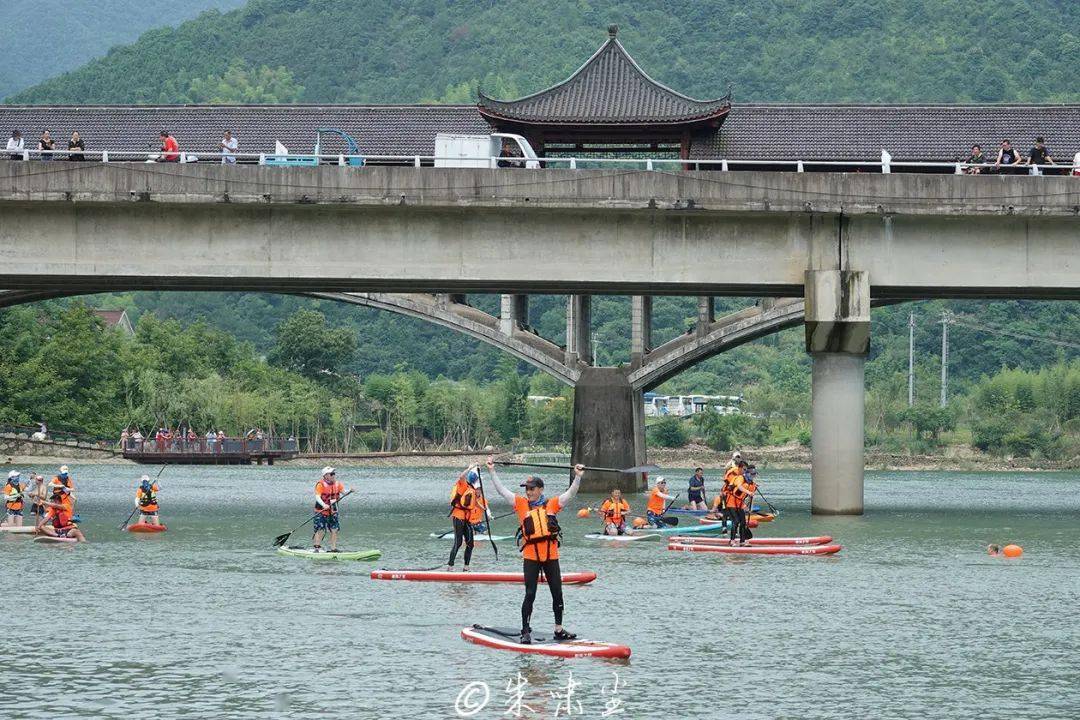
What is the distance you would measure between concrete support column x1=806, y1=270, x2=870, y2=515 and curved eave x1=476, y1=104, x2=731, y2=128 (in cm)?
1147

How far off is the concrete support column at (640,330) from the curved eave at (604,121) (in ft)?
34.6

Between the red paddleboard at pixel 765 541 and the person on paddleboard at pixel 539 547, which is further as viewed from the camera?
the red paddleboard at pixel 765 541

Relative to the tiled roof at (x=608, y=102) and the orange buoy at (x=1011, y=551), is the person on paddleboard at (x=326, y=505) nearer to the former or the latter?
the orange buoy at (x=1011, y=551)

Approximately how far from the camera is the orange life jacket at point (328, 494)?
3141 centimetres

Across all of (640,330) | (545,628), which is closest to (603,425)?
(640,330)

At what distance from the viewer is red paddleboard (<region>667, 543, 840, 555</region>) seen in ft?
110

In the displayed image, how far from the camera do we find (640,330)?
6350 cm

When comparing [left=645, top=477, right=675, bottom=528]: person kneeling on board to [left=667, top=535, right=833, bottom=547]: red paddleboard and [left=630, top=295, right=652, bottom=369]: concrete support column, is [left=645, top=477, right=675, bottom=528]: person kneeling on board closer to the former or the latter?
[left=667, top=535, right=833, bottom=547]: red paddleboard

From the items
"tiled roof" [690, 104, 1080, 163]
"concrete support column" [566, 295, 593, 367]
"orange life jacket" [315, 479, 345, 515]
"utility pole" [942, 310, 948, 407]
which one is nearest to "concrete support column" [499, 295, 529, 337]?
"concrete support column" [566, 295, 593, 367]

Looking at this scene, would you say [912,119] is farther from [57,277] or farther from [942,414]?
[942,414]

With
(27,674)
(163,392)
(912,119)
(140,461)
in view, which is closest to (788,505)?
(912,119)

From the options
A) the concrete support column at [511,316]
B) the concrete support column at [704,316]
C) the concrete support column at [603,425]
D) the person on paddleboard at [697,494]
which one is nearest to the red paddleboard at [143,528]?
the person on paddleboard at [697,494]

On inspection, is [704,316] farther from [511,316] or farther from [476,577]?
[476,577]

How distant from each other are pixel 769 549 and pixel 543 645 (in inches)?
570
